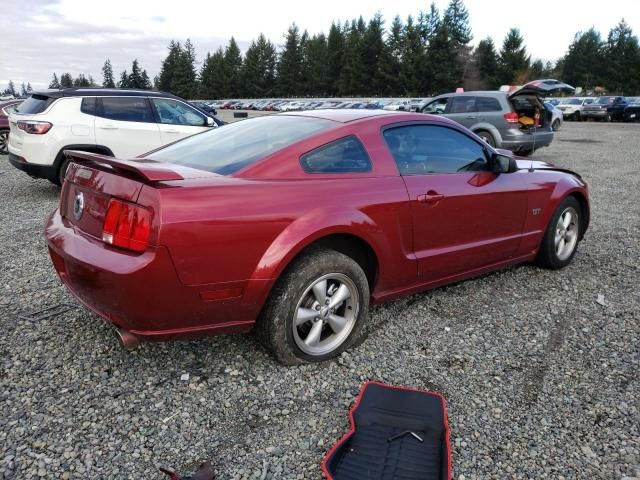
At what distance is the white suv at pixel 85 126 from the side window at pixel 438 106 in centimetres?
676

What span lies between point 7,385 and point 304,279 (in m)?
1.65

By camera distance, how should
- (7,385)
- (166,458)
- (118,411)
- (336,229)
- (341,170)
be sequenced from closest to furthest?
1. (166,458)
2. (118,411)
3. (7,385)
4. (336,229)
5. (341,170)

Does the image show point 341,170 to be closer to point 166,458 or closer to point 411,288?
point 411,288

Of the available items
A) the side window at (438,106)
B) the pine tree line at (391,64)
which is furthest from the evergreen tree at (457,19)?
the side window at (438,106)

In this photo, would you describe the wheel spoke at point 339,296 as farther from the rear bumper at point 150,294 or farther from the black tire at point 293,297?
the rear bumper at point 150,294

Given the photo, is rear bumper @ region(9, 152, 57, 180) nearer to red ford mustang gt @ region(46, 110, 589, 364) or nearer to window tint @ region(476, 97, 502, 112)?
red ford mustang gt @ region(46, 110, 589, 364)

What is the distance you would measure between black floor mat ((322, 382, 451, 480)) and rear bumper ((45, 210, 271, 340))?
778mm

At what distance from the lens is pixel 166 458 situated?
225 cm

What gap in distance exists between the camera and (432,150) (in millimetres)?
3627

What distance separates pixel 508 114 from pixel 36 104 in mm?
9002

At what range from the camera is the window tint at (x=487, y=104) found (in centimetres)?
1143

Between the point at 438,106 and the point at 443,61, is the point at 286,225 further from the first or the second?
the point at 443,61

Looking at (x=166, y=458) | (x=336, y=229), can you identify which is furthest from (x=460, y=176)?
(x=166, y=458)

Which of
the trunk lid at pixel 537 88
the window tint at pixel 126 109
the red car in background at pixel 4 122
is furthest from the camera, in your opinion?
the red car in background at pixel 4 122
